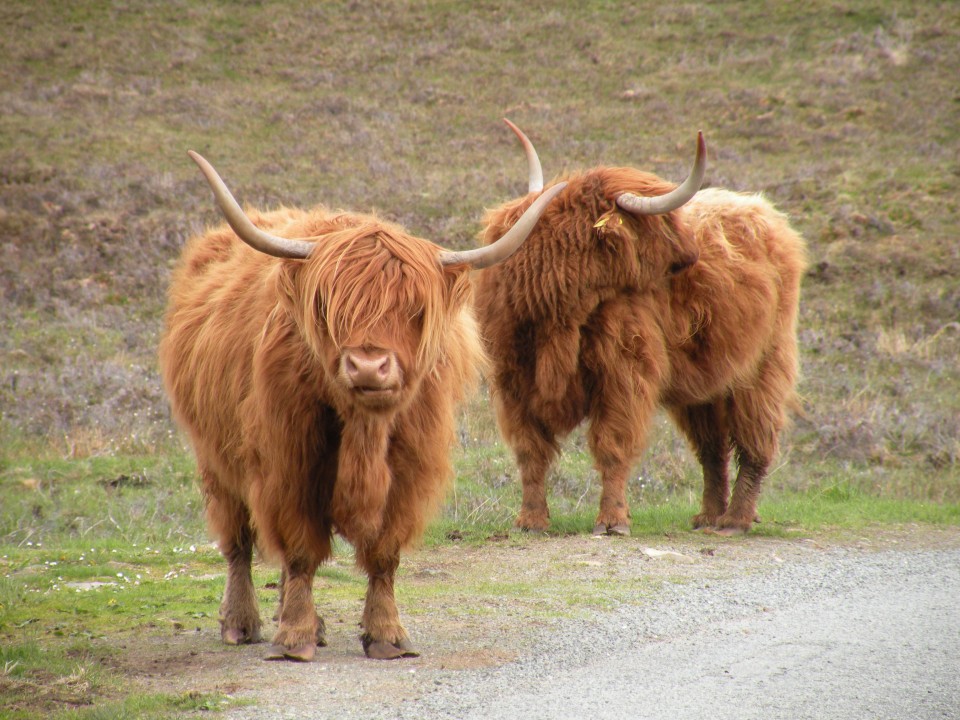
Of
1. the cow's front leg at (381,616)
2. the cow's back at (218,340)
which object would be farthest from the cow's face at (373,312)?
the cow's front leg at (381,616)

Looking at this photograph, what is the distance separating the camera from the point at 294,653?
3.75 metres

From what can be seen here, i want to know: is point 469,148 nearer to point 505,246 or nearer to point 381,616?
point 505,246

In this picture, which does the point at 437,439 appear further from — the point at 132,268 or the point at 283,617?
the point at 132,268

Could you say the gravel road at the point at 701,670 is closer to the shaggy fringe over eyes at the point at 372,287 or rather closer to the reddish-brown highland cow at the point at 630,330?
the shaggy fringe over eyes at the point at 372,287

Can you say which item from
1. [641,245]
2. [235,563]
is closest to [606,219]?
[641,245]

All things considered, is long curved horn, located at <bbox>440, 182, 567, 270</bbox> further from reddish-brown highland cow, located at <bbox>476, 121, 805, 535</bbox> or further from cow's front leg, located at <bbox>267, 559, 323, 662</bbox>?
reddish-brown highland cow, located at <bbox>476, 121, 805, 535</bbox>

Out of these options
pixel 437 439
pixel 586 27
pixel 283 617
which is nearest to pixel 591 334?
pixel 437 439

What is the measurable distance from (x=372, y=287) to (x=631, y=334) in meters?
2.96

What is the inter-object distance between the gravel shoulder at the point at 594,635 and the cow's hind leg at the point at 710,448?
0.76 metres

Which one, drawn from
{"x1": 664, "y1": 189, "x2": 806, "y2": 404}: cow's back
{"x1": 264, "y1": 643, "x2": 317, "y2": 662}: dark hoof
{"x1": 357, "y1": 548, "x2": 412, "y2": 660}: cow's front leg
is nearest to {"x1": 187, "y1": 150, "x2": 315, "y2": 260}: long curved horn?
{"x1": 357, "y1": 548, "x2": 412, "y2": 660}: cow's front leg

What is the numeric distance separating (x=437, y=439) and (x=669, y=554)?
7.38 ft

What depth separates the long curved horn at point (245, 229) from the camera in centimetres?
354

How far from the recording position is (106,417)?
8914 mm

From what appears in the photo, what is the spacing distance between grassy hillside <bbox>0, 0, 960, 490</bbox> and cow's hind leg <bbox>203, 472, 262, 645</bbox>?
12.5 feet
